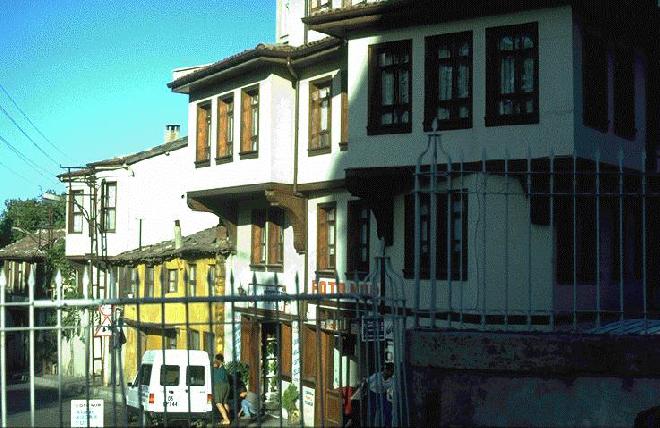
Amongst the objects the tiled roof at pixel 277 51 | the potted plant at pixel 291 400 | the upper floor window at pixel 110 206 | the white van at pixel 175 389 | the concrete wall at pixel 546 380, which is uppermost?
the tiled roof at pixel 277 51

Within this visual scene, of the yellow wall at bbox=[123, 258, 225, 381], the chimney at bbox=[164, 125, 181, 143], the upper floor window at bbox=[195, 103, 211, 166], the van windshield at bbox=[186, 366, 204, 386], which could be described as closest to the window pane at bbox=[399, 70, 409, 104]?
the van windshield at bbox=[186, 366, 204, 386]

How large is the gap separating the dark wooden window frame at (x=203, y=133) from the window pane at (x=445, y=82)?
1070cm

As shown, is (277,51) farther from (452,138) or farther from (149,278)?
(149,278)

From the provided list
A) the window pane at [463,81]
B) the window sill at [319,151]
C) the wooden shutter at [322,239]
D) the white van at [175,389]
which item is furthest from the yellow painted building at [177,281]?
the window pane at [463,81]

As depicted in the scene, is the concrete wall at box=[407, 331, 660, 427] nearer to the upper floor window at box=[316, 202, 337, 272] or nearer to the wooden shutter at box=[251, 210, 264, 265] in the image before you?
the upper floor window at box=[316, 202, 337, 272]

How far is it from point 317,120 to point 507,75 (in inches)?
298

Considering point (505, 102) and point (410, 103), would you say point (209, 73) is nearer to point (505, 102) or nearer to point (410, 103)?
point (410, 103)

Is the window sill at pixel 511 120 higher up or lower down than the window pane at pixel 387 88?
lower down

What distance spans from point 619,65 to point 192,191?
13.9 metres

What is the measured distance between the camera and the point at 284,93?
2531 cm

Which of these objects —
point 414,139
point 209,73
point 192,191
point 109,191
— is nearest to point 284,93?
point 209,73

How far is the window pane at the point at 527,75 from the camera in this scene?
18.0 m

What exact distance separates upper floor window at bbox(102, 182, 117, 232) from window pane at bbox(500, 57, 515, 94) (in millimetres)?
25013

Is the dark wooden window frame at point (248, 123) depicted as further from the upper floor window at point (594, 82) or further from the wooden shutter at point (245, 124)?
the upper floor window at point (594, 82)
